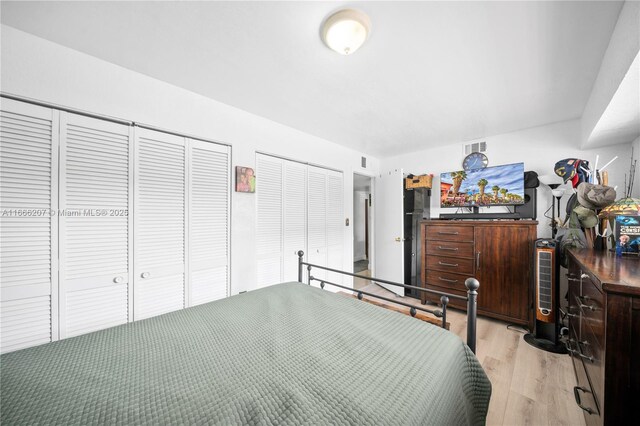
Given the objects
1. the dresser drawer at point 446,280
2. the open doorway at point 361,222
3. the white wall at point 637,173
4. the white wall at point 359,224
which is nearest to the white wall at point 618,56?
the white wall at point 637,173

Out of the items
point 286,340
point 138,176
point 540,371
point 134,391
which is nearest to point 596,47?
point 540,371

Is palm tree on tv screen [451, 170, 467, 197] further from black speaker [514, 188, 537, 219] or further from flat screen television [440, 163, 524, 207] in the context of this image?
black speaker [514, 188, 537, 219]

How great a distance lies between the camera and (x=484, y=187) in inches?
122

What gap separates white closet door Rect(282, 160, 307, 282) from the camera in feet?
9.66

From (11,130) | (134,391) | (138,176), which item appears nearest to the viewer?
(134,391)

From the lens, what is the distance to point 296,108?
245cm

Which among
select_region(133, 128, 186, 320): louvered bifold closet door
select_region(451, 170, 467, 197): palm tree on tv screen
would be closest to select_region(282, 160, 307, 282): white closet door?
select_region(133, 128, 186, 320): louvered bifold closet door

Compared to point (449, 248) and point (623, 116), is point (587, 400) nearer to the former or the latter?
point (449, 248)

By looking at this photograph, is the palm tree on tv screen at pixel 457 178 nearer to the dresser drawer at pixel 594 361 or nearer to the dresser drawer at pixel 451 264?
the dresser drawer at pixel 451 264

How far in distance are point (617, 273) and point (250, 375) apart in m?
1.78

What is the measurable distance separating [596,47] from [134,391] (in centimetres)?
306

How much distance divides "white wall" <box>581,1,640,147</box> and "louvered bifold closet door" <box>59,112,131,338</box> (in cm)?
313

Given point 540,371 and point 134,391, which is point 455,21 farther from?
point 540,371

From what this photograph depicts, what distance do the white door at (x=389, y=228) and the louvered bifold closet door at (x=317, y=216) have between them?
1.11m
